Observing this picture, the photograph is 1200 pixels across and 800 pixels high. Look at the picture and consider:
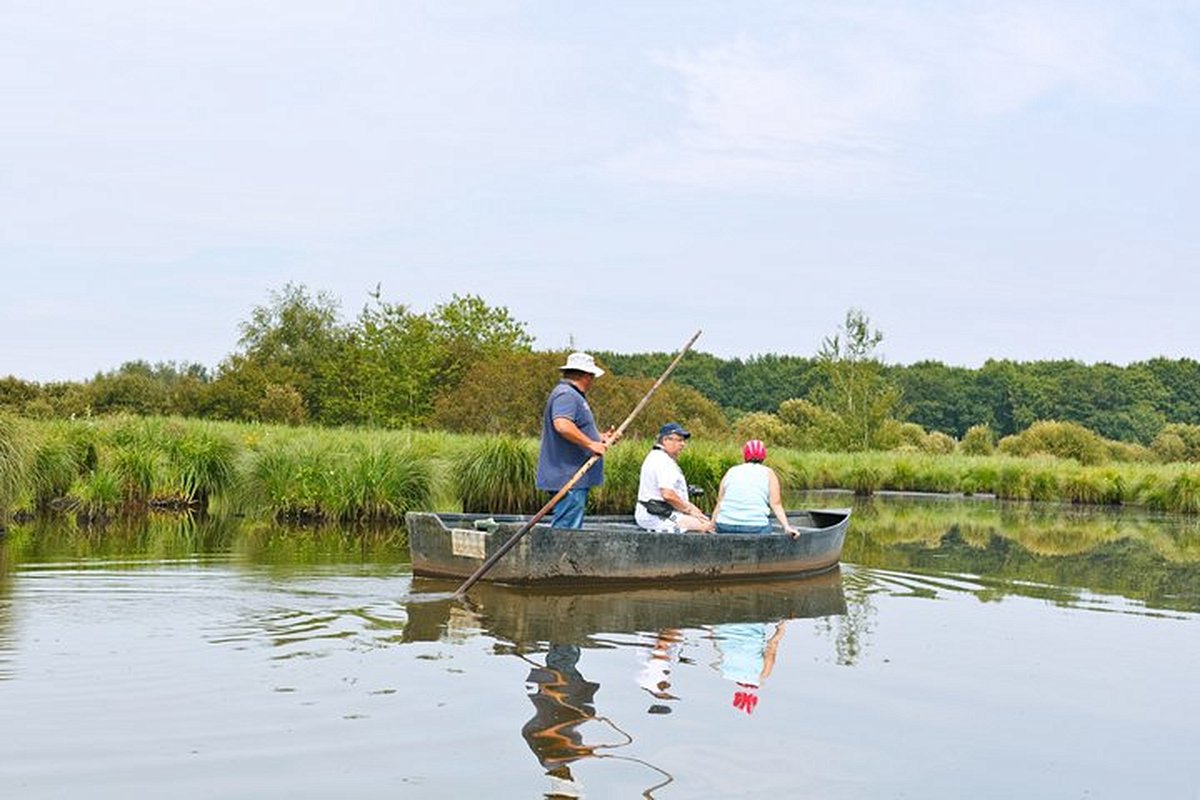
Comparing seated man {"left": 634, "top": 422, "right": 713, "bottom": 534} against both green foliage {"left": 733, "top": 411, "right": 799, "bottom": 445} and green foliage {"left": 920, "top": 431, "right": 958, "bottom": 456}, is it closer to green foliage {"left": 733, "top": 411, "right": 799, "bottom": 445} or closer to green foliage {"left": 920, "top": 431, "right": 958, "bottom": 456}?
green foliage {"left": 733, "top": 411, "right": 799, "bottom": 445}

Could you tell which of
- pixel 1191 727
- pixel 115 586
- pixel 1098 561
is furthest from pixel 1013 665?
pixel 1098 561

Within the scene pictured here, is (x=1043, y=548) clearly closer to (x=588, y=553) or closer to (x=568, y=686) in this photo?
(x=588, y=553)

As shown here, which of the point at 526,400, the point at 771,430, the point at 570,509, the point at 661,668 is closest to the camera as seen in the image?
the point at 661,668

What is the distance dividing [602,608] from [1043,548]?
1071 centimetres

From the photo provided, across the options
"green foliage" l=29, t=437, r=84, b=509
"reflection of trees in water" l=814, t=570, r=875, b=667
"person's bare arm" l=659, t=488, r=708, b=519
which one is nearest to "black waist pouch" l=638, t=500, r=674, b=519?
"person's bare arm" l=659, t=488, r=708, b=519

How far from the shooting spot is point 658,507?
14.0 m

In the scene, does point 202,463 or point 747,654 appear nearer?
point 747,654

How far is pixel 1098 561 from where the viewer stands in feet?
59.2

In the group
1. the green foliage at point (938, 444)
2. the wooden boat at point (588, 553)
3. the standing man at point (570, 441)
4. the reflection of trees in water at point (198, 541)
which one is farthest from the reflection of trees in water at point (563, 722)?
the green foliage at point (938, 444)

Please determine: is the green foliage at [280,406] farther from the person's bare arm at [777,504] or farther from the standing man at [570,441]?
the standing man at [570,441]

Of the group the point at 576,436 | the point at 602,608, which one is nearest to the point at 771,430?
the point at 576,436

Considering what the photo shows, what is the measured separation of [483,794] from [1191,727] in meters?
4.41

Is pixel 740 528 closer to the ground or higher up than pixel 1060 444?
closer to the ground

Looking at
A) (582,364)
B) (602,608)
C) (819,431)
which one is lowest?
(602,608)
